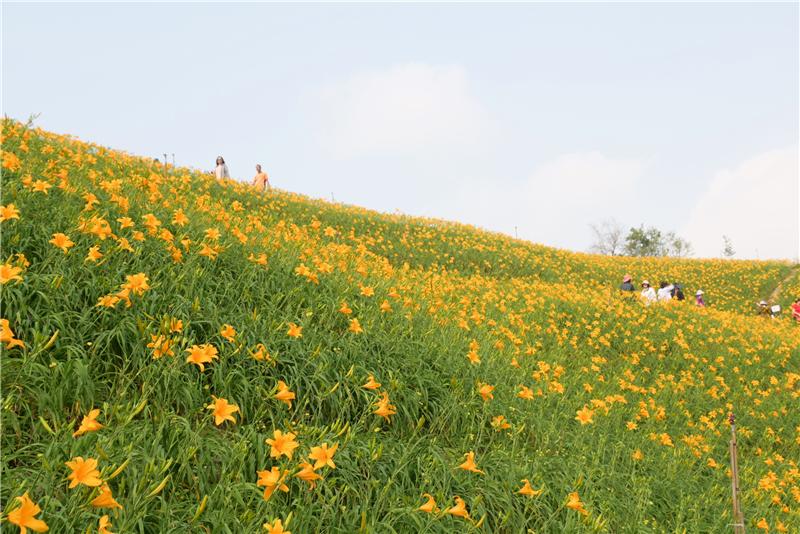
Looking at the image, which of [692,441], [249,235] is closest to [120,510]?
[249,235]

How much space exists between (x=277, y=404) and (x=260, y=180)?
1281 cm

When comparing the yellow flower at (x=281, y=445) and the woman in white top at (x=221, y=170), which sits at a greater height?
the woman in white top at (x=221, y=170)

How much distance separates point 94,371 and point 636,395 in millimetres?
6219

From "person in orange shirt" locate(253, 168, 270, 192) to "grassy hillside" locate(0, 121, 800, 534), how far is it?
862 centimetres

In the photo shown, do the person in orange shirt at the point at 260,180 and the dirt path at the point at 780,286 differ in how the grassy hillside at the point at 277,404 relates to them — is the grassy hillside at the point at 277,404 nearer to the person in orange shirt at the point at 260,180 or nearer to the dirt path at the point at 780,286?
the person in orange shirt at the point at 260,180

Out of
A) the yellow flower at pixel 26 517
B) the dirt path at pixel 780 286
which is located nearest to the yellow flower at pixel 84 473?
the yellow flower at pixel 26 517

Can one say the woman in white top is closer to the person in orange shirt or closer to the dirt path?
the person in orange shirt

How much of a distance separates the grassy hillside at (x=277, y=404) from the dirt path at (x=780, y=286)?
18031 millimetres

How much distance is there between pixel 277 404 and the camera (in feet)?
9.82

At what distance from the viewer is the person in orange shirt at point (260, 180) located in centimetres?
1467

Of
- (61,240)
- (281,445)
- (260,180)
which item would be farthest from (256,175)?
(281,445)

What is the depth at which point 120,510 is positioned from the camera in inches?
75.7

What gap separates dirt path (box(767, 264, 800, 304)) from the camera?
69.2 ft

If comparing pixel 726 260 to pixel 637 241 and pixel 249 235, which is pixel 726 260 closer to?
pixel 249 235
